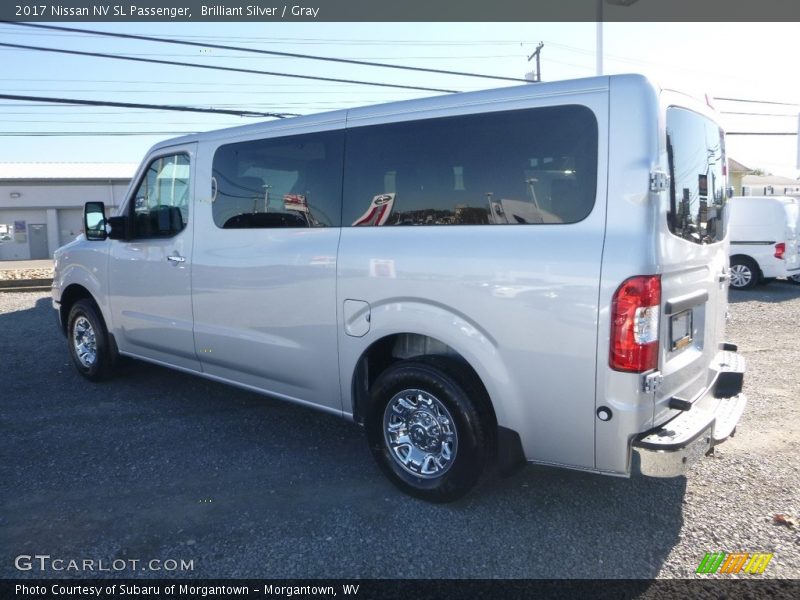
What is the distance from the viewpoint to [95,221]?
5.75 metres

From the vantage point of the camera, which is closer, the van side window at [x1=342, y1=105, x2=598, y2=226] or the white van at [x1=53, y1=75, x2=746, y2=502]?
the white van at [x1=53, y1=75, x2=746, y2=502]

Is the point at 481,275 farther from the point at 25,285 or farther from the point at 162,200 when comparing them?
the point at 25,285

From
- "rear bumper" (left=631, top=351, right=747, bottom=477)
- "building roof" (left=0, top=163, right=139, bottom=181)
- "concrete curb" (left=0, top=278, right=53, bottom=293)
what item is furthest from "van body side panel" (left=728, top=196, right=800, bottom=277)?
"building roof" (left=0, top=163, right=139, bottom=181)

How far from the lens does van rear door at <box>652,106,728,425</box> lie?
310 cm

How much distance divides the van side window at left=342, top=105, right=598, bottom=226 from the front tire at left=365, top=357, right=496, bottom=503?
2.89 feet

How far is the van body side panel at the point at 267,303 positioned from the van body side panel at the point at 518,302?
1.53 ft

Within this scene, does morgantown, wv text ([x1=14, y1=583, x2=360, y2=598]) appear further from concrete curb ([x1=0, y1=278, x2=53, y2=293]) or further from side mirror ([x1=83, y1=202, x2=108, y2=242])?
concrete curb ([x1=0, y1=278, x2=53, y2=293])

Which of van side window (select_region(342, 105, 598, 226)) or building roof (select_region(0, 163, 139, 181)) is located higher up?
Answer: building roof (select_region(0, 163, 139, 181))

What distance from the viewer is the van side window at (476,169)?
3125mm

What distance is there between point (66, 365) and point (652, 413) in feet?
21.2

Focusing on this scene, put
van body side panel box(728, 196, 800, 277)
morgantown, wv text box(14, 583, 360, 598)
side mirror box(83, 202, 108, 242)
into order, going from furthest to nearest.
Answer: van body side panel box(728, 196, 800, 277)
side mirror box(83, 202, 108, 242)
morgantown, wv text box(14, 583, 360, 598)

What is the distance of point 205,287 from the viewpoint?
15.6ft

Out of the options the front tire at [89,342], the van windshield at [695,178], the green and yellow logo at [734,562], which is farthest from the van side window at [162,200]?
the green and yellow logo at [734,562]

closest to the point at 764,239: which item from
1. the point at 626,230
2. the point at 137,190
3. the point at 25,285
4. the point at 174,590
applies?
the point at 626,230
